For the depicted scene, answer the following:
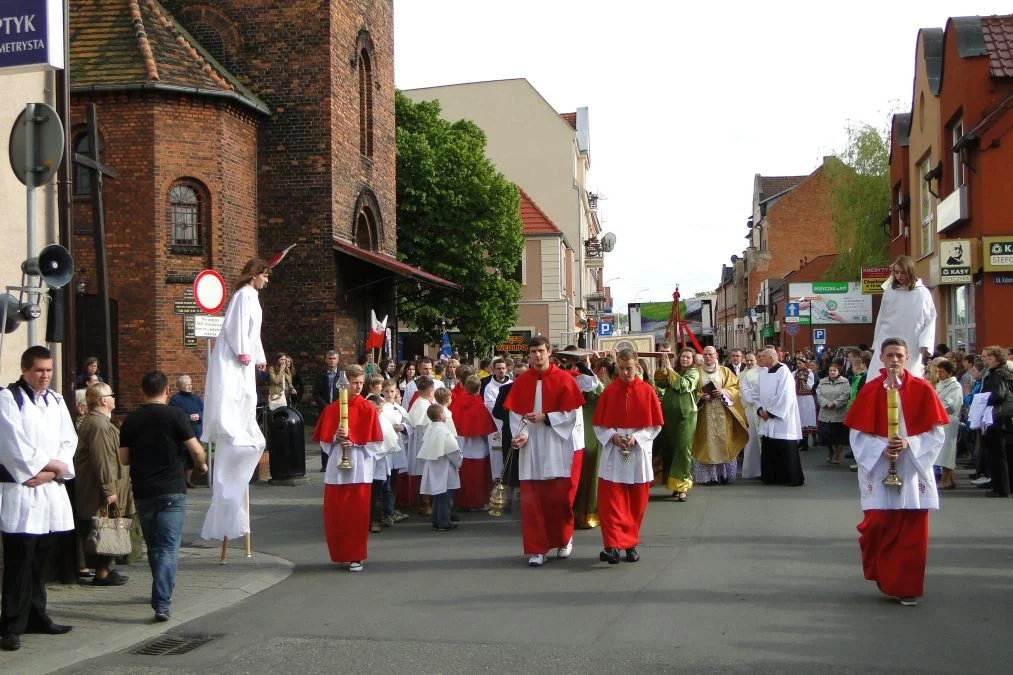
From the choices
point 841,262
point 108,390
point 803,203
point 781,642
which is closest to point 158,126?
point 108,390

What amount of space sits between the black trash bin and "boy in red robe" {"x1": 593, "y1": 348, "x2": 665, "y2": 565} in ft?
26.4

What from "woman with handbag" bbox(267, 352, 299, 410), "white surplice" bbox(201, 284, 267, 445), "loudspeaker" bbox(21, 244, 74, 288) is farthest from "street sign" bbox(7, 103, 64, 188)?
"woman with handbag" bbox(267, 352, 299, 410)

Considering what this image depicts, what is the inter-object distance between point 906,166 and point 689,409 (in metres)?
24.5

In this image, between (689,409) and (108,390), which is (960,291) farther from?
(108,390)

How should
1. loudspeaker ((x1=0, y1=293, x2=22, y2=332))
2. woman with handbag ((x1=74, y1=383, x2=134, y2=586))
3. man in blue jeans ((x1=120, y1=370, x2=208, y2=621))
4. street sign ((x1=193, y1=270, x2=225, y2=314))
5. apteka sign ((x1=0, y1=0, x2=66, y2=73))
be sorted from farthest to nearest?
street sign ((x1=193, y1=270, x2=225, y2=314)) < woman with handbag ((x1=74, y1=383, x2=134, y2=586)) < loudspeaker ((x1=0, y1=293, x2=22, y2=332)) < apteka sign ((x1=0, y1=0, x2=66, y2=73)) < man in blue jeans ((x1=120, y1=370, x2=208, y2=621))

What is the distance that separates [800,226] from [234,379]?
67.0 metres

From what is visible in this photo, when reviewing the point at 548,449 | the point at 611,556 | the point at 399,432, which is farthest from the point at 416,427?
the point at 611,556

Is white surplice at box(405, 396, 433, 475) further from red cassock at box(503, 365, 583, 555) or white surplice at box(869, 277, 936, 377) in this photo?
white surplice at box(869, 277, 936, 377)

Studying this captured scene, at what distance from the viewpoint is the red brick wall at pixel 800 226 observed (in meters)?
72.1

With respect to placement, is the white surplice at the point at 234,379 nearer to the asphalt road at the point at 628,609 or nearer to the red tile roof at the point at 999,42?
the asphalt road at the point at 628,609

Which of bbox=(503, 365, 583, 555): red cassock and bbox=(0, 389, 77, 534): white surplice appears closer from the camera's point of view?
bbox=(0, 389, 77, 534): white surplice

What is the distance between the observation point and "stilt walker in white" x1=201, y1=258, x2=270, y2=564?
9602 mm

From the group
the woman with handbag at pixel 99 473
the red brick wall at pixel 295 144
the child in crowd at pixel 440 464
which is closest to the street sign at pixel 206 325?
the child in crowd at pixel 440 464

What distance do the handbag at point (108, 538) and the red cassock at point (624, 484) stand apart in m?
4.03
